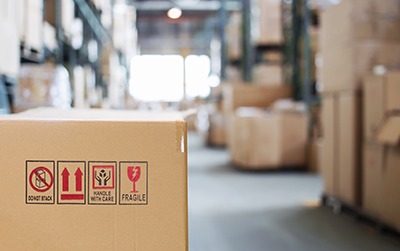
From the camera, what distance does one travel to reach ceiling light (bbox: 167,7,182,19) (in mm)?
14334

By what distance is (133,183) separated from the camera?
0.84m

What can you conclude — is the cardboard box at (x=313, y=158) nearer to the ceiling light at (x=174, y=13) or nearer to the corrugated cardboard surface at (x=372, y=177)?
the corrugated cardboard surface at (x=372, y=177)

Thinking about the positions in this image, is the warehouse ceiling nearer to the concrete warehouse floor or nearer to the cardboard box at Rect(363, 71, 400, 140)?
the concrete warehouse floor

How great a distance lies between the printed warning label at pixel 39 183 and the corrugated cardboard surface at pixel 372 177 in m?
2.30

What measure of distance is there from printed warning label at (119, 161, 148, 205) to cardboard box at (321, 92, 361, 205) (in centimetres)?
242

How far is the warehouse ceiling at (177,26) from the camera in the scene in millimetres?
14242

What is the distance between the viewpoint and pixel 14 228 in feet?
2.76

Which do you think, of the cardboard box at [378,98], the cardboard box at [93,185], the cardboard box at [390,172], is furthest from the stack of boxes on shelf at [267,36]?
the cardboard box at [93,185]

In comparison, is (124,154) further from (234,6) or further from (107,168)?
(234,6)

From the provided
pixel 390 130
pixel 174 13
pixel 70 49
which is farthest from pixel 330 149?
pixel 174 13

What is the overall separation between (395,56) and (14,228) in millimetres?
2969

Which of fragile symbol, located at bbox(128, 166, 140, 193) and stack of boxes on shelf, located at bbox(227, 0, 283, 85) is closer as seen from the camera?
fragile symbol, located at bbox(128, 166, 140, 193)

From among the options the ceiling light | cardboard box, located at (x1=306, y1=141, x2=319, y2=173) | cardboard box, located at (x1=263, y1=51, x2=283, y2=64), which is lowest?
cardboard box, located at (x1=306, y1=141, x2=319, y2=173)

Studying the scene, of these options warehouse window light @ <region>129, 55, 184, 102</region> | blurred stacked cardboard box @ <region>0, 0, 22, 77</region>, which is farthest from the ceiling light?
blurred stacked cardboard box @ <region>0, 0, 22, 77</region>
